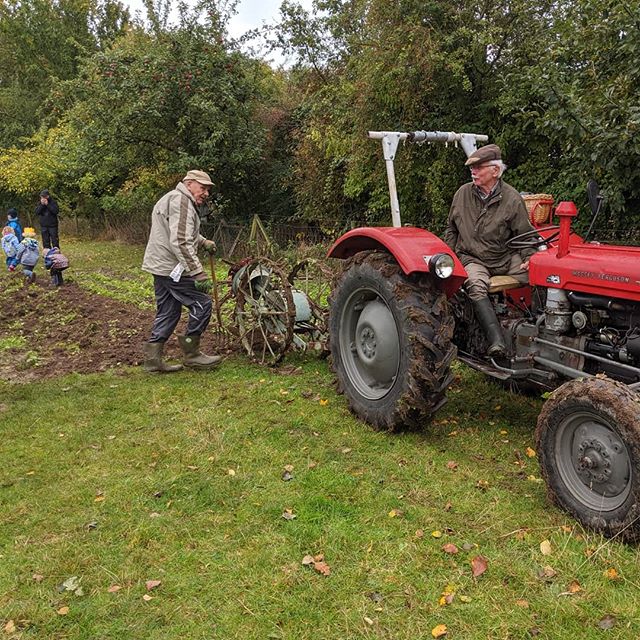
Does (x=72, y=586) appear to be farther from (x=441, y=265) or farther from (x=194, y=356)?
(x=194, y=356)

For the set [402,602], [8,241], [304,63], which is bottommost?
[402,602]

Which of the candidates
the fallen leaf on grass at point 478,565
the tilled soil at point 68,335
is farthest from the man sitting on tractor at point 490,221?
the tilled soil at point 68,335

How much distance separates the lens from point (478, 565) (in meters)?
2.69

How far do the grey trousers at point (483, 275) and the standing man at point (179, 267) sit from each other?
256cm

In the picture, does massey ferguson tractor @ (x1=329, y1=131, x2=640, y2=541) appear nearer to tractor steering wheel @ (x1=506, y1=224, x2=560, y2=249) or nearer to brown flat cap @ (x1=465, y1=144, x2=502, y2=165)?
tractor steering wheel @ (x1=506, y1=224, x2=560, y2=249)

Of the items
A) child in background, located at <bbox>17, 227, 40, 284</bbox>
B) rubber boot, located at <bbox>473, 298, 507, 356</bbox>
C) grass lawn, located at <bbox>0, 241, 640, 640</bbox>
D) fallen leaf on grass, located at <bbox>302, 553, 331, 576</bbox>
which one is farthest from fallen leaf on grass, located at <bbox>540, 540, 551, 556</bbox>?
child in background, located at <bbox>17, 227, 40, 284</bbox>

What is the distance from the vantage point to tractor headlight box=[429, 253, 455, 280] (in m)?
3.65

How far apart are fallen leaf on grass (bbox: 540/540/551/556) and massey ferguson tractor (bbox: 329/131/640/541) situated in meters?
0.23

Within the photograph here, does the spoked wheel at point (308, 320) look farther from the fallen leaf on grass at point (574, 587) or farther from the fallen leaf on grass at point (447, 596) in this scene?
the fallen leaf on grass at point (574, 587)

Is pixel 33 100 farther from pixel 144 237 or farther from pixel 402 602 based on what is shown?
pixel 402 602

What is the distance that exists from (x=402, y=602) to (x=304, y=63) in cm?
1363

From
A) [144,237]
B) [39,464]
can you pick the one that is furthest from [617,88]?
[144,237]

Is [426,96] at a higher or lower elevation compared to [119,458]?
higher

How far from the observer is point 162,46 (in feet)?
45.6
